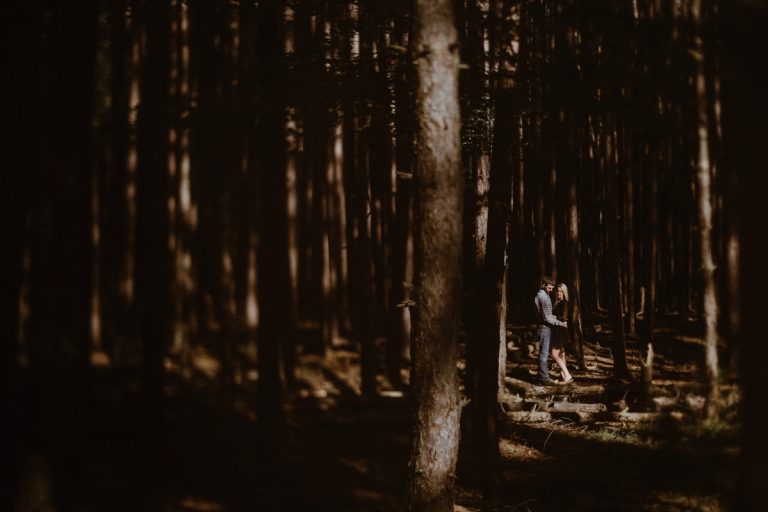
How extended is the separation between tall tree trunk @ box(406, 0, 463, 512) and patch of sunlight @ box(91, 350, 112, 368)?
29.7ft

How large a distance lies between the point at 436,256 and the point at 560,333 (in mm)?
A: 3534

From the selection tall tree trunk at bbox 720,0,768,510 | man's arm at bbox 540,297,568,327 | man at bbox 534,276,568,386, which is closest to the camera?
tall tree trunk at bbox 720,0,768,510

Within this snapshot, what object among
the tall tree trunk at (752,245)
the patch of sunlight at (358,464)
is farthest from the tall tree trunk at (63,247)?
the tall tree trunk at (752,245)

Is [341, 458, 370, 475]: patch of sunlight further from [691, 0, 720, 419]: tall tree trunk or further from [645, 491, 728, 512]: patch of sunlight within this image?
[691, 0, 720, 419]: tall tree trunk

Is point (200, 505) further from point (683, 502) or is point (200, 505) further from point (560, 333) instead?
point (683, 502)

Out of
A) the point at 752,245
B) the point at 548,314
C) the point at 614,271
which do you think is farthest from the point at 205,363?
the point at 752,245

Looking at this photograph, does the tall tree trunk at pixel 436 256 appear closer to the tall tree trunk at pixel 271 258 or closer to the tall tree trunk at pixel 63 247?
the tall tree trunk at pixel 271 258

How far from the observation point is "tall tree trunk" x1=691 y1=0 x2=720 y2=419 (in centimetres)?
587

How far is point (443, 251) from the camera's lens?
5.93 m

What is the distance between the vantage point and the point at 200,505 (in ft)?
26.7

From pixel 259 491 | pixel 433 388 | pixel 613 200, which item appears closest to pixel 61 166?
pixel 433 388

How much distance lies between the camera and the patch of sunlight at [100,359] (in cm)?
1269

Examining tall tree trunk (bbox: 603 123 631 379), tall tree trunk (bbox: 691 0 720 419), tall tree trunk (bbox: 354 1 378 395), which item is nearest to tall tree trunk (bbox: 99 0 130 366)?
A: tall tree trunk (bbox: 354 1 378 395)

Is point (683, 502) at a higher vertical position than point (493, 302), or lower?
lower
